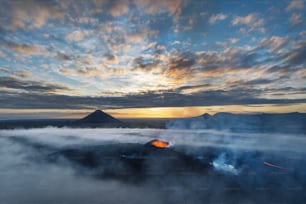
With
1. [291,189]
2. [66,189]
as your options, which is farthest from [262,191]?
[66,189]

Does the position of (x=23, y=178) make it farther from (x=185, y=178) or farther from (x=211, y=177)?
(x=211, y=177)

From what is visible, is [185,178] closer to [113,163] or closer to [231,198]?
[231,198]

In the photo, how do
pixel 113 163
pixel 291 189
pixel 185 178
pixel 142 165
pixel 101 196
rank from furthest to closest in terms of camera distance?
pixel 113 163 → pixel 142 165 → pixel 185 178 → pixel 291 189 → pixel 101 196

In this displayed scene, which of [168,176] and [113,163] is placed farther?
[113,163]

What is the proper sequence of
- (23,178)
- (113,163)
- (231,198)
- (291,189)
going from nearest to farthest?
(231,198) → (291,189) → (23,178) → (113,163)

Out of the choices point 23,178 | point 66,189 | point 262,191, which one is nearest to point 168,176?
point 262,191

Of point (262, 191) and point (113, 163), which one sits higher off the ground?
point (262, 191)

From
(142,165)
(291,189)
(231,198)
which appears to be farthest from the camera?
(142,165)

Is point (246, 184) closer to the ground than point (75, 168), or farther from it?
farther from it

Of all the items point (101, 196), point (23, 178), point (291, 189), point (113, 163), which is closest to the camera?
point (101, 196)
